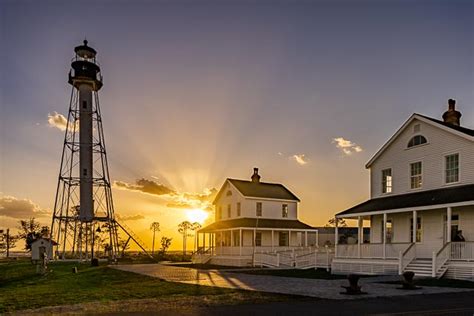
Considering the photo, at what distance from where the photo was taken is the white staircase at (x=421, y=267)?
22.0m

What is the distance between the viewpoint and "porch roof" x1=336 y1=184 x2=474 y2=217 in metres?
21.8

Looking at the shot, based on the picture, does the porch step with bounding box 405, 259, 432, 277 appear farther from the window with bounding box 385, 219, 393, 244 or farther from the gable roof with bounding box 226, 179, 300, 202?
the gable roof with bounding box 226, 179, 300, 202

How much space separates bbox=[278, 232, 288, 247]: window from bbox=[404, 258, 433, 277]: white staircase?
19.5m

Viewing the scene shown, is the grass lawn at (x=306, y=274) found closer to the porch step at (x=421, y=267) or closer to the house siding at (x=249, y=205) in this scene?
the porch step at (x=421, y=267)

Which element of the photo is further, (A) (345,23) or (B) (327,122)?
(B) (327,122)

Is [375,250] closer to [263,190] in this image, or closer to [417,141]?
[417,141]

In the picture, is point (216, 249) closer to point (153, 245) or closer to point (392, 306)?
point (392, 306)

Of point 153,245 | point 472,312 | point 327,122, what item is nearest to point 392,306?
point 472,312

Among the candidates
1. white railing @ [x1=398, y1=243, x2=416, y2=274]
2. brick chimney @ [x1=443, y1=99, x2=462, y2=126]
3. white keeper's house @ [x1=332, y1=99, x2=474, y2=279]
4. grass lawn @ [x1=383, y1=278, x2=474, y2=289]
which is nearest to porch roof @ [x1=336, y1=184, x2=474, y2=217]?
white keeper's house @ [x1=332, y1=99, x2=474, y2=279]

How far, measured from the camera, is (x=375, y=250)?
25672mm

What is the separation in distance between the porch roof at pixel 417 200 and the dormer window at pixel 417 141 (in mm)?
2736

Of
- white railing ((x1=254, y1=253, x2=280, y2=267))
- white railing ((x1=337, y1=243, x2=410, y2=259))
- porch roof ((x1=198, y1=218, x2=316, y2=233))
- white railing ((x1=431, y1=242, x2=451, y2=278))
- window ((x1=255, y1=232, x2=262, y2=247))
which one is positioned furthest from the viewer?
window ((x1=255, y1=232, x2=262, y2=247))

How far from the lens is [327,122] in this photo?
2766 centimetres

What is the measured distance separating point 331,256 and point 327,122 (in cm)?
958
